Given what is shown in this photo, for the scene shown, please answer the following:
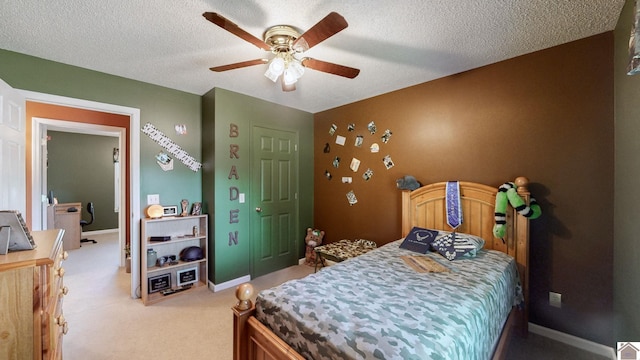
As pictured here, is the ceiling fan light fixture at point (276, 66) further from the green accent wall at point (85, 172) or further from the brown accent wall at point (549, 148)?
the green accent wall at point (85, 172)

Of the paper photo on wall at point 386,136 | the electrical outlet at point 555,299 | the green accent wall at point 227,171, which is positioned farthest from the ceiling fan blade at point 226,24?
the electrical outlet at point 555,299

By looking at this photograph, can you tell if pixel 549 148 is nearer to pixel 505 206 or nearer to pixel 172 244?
pixel 505 206

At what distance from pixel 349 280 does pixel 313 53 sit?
1.90m

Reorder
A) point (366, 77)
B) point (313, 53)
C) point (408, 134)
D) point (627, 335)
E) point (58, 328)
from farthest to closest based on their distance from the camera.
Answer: point (408, 134), point (366, 77), point (313, 53), point (627, 335), point (58, 328)

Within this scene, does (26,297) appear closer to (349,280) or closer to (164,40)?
(349,280)

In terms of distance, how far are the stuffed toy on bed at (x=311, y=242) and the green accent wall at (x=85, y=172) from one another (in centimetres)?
542

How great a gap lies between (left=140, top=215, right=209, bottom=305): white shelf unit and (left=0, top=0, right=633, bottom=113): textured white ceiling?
1.70m

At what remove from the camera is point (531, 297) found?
2.25 m

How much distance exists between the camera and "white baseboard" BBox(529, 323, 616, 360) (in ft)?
6.34

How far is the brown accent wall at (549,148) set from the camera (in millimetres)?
1954

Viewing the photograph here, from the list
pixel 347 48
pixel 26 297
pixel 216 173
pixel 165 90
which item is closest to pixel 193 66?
pixel 165 90

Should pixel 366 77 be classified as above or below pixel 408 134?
above

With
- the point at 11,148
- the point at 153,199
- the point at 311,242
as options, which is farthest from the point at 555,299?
the point at 11,148

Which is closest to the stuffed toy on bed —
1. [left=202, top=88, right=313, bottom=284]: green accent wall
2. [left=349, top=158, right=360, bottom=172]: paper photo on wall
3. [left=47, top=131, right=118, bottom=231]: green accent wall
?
[left=202, top=88, right=313, bottom=284]: green accent wall
